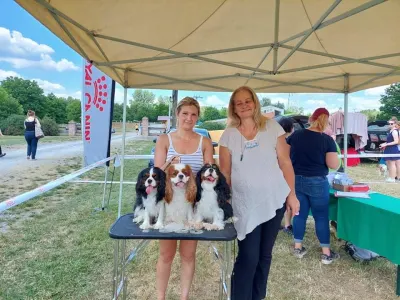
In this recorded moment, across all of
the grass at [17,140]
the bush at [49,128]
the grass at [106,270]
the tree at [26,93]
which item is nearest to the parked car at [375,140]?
the grass at [106,270]

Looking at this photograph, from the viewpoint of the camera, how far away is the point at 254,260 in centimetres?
195

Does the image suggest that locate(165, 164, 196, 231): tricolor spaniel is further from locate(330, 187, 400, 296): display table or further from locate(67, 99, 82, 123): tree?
locate(67, 99, 82, 123): tree

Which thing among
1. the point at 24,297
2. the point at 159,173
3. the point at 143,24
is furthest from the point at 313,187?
the point at 24,297

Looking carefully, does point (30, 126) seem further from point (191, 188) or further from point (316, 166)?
point (191, 188)

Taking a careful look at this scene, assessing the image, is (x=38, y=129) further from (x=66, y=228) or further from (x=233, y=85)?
(x=233, y=85)

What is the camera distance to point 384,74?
3248 millimetres

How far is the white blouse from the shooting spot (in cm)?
187

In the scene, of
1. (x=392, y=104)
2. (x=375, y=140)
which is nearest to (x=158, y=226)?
(x=375, y=140)

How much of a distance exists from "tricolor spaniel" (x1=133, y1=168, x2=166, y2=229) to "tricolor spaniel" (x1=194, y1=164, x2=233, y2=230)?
0.21 metres

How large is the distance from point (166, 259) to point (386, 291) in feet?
6.75

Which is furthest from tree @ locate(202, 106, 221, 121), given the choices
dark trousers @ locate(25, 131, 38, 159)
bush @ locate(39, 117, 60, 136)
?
dark trousers @ locate(25, 131, 38, 159)

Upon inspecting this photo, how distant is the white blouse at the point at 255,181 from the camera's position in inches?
73.7

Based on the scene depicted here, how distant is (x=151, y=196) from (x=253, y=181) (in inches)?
25.0

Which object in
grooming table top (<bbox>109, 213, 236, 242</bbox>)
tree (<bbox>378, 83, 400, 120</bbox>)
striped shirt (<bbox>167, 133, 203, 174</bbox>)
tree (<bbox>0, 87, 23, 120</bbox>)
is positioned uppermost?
tree (<bbox>378, 83, 400, 120</bbox>)
